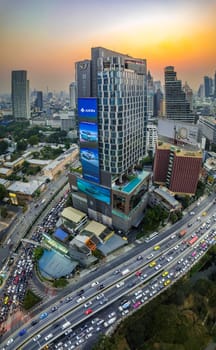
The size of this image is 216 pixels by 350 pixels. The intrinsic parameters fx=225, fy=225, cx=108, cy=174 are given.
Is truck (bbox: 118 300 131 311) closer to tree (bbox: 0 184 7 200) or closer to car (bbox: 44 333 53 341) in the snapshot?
car (bbox: 44 333 53 341)

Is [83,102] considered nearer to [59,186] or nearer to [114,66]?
[114,66]

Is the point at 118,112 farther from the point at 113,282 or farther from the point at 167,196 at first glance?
the point at 113,282

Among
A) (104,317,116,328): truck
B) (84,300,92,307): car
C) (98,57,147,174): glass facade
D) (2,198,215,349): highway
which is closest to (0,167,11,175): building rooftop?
(98,57,147,174): glass facade

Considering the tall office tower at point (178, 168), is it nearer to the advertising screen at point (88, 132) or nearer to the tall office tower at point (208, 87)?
the advertising screen at point (88, 132)

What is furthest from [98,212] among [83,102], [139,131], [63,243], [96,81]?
[96,81]

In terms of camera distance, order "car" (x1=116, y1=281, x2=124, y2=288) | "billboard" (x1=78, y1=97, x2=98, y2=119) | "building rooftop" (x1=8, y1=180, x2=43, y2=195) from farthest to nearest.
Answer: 1. "building rooftop" (x1=8, y1=180, x2=43, y2=195)
2. "billboard" (x1=78, y1=97, x2=98, y2=119)
3. "car" (x1=116, y1=281, x2=124, y2=288)

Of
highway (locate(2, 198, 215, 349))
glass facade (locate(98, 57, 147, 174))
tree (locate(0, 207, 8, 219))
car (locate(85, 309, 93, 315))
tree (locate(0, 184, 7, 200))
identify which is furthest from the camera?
tree (locate(0, 184, 7, 200))
